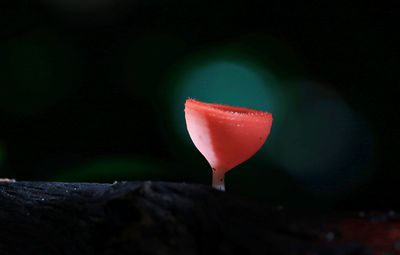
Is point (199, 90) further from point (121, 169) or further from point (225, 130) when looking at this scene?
point (225, 130)

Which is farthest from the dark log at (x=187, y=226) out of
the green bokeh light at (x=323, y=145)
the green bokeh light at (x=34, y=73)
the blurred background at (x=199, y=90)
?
the green bokeh light at (x=34, y=73)

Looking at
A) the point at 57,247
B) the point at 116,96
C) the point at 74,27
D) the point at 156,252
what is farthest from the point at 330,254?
the point at 74,27

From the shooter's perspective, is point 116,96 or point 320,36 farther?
point 116,96

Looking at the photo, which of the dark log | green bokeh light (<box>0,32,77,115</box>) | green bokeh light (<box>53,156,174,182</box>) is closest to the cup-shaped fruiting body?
the dark log

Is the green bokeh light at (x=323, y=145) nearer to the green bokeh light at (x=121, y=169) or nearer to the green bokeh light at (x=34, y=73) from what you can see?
the green bokeh light at (x=121, y=169)

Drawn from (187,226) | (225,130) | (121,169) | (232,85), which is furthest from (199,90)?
(187,226)

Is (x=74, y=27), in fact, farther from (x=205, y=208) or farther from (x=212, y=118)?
(x=205, y=208)
